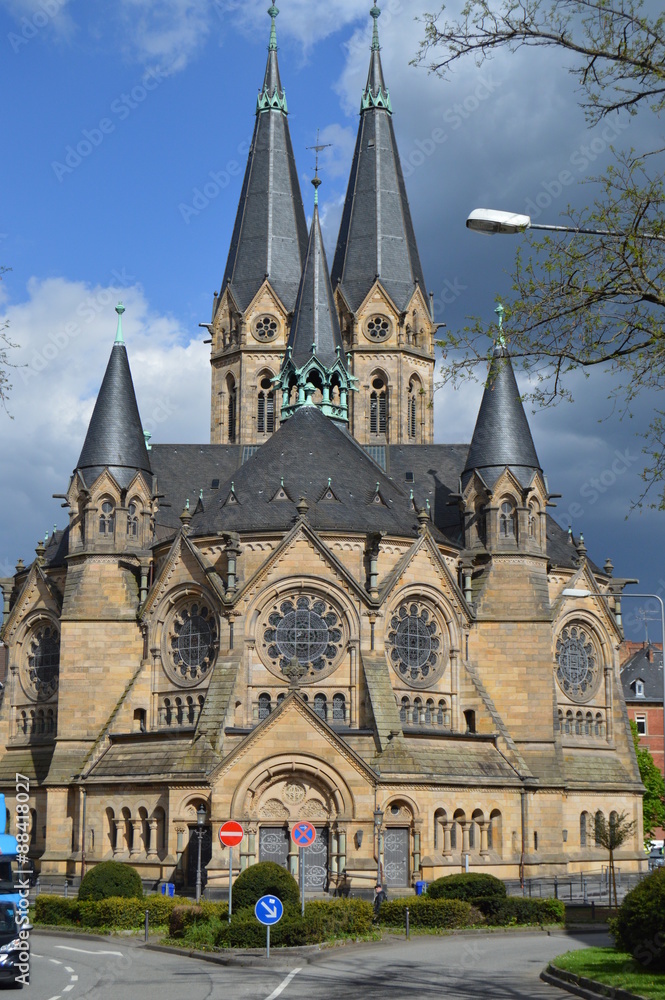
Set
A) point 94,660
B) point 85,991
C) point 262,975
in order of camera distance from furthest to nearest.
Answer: point 94,660
point 262,975
point 85,991

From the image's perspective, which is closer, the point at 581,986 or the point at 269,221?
the point at 581,986

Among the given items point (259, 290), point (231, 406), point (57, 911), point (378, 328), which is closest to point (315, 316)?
point (378, 328)

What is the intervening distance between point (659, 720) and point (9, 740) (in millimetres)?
48602

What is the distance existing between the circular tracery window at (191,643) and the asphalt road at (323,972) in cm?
1918

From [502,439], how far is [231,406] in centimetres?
2197

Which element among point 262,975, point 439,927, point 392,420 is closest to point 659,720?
point 392,420

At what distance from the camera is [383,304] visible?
75.8 metres

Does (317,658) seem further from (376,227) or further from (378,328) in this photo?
(376,227)

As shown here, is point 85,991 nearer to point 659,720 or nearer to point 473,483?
point 473,483

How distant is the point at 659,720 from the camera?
94.8 meters

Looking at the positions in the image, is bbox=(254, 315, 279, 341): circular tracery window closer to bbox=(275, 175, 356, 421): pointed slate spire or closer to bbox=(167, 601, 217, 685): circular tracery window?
bbox=(275, 175, 356, 421): pointed slate spire

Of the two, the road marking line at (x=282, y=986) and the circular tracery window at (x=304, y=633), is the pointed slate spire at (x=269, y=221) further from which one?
the road marking line at (x=282, y=986)

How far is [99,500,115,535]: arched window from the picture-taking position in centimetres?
5800

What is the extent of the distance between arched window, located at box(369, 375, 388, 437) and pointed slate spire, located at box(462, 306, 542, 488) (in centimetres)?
1519
